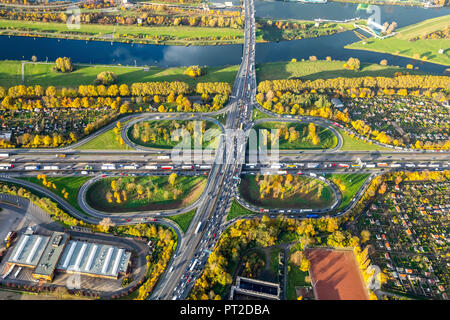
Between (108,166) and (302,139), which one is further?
(302,139)

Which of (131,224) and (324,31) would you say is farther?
(324,31)

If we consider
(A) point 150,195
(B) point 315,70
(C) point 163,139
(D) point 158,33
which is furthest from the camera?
(D) point 158,33

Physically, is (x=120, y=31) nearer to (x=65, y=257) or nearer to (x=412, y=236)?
(x=65, y=257)

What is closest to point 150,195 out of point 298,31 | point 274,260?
point 274,260

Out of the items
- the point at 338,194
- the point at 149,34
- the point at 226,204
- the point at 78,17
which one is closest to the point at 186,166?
the point at 226,204

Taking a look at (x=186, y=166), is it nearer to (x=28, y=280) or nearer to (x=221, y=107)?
(x=221, y=107)

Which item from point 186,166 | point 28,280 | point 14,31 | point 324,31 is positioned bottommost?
point 28,280

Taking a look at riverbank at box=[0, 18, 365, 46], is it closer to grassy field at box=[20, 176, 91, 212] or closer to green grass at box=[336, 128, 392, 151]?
green grass at box=[336, 128, 392, 151]

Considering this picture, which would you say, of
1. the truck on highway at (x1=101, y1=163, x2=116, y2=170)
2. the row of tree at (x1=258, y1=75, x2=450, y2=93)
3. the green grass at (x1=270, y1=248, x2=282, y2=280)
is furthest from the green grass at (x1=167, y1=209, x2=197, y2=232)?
the row of tree at (x1=258, y1=75, x2=450, y2=93)
